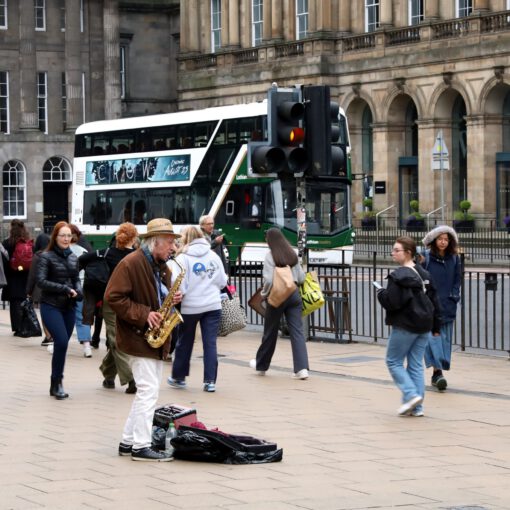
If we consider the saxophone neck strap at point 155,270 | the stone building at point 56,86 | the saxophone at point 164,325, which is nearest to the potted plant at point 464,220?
the stone building at point 56,86

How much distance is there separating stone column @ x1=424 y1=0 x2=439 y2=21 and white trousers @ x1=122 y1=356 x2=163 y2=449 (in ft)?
145

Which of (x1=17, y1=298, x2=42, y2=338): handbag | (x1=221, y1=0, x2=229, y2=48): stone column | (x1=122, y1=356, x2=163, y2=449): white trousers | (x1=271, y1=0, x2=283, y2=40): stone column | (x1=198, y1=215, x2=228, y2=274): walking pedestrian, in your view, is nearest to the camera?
(x1=122, y1=356, x2=163, y2=449): white trousers

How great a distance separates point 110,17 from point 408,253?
60.1 m

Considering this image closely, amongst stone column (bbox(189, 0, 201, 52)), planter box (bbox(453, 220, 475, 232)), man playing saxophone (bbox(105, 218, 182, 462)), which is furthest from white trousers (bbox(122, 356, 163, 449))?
stone column (bbox(189, 0, 201, 52))

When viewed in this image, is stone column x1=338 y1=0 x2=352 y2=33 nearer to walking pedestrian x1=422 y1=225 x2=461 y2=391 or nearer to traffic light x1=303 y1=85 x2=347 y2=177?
traffic light x1=303 y1=85 x2=347 y2=177

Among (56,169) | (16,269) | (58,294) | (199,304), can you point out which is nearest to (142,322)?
(58,294)

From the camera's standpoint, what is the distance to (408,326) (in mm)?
13758

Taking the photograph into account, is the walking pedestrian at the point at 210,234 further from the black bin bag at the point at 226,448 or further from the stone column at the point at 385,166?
the stone column at the point at 385,166

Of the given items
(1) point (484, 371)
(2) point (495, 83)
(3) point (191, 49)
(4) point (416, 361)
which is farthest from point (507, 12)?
(4) point (416, 361)

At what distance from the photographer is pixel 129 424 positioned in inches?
454

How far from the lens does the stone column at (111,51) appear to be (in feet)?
235

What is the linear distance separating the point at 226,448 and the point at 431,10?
44.7 meters

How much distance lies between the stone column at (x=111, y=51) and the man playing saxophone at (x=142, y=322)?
2379 inches

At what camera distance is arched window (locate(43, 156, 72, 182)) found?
70.6 m
